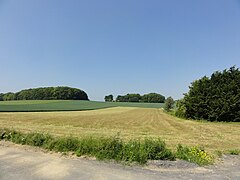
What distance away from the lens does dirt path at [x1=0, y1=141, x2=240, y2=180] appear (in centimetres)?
543

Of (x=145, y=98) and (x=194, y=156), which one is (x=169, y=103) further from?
(x=145, y=98)

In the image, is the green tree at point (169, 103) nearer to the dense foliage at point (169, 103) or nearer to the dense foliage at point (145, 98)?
the dense foliage at point (169, 103)

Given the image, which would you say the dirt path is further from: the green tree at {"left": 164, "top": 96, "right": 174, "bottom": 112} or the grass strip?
the green tree at {"left": 164, "top": 96, "right": 174, "bottom": 112}

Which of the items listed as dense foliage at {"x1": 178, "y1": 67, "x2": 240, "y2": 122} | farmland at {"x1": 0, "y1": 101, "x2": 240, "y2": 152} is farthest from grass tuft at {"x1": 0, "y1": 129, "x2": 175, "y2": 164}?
dense foliage at {"x1": 178, "y1": 67, "x2": 240, "y2": 122}

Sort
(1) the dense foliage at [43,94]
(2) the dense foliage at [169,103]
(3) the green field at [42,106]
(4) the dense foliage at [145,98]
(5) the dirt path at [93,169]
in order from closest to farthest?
(5) the dirt path at [93,169], (3) the green field at [42,106], (2) the dense foliage at [169,103], (1) the dense foliage at [43,94], (4) the dense foliage at [145,98]

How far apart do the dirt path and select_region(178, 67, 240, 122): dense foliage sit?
22.1 metres

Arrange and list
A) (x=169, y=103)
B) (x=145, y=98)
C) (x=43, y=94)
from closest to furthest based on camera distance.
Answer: (x=169, y=103), (x=43, y=94), (x=145, y=98)

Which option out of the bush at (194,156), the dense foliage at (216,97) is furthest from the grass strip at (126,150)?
the dense foliage at (216,97)

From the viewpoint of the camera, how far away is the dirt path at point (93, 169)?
543 cm

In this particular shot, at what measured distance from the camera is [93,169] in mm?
5855

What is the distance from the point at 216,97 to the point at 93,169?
2574 cm

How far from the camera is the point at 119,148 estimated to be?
721 cm

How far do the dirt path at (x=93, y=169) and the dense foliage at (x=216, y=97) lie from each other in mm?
22088

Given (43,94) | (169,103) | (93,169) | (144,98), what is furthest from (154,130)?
(144,98)
